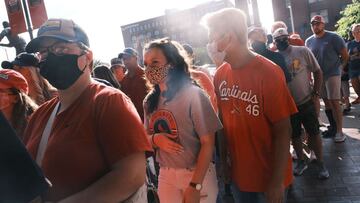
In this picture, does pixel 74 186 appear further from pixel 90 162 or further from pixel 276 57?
pixel 276 57

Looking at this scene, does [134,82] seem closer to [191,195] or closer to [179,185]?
[179,185]

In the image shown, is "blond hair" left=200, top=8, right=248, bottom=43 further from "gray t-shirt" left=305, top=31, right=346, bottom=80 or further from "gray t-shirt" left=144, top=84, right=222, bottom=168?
"gray t-shirt" left=305, top=31, right=346, bottom=80

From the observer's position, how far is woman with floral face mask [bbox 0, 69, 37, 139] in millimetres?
2781

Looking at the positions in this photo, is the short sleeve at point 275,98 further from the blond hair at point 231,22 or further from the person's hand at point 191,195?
the person's hand at point 191,195

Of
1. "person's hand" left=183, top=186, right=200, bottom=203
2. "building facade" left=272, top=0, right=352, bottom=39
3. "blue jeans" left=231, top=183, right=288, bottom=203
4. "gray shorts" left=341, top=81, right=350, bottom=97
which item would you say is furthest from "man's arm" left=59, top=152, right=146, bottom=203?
"building facade" left=272, top=0, right=352, bottom=39

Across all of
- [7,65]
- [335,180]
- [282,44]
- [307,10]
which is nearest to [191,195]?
[335,180]

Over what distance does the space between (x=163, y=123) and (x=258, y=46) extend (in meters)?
2.06

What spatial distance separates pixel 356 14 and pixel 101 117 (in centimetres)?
3177

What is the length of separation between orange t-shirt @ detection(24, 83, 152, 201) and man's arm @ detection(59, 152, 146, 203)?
1.5 inches

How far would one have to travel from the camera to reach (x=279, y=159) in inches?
91.6

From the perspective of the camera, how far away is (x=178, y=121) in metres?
2.65

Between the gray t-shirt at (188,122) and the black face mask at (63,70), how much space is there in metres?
0.93

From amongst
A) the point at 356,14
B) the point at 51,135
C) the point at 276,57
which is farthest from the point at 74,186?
the point at 356,14

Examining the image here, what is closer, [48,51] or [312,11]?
[48,51]
